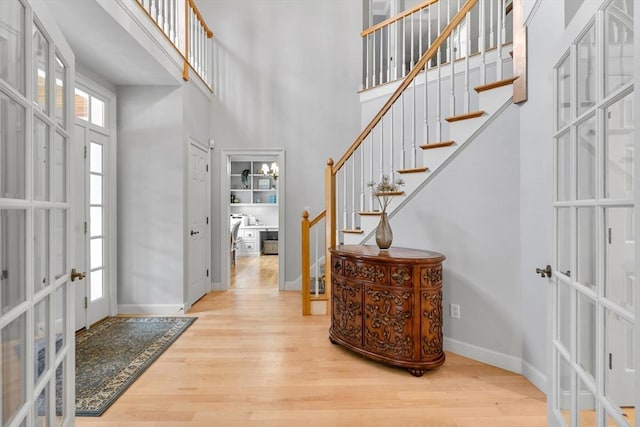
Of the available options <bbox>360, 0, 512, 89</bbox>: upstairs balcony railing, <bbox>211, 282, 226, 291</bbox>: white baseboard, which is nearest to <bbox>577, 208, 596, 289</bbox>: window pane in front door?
<bbox>360, 0, 512, 89</bbox>: upstairs balcony railing

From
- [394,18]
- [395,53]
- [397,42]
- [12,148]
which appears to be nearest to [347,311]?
[12,148]

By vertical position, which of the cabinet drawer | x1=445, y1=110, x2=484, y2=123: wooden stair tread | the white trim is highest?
x1=445, y1=110, x2=484, y2=123: wooden stair tread

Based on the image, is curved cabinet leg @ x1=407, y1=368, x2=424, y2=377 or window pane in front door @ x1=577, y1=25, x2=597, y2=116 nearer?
window pane in front door @ x1=577, y1=25, x2=597, y2=116

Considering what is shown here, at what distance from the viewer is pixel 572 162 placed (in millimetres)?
1354

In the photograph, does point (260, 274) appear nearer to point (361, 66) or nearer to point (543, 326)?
point (361, 66)

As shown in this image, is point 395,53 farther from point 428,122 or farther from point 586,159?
point 586,159

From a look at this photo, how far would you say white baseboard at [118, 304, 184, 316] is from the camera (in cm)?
380

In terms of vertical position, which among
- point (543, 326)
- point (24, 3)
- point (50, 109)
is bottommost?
point (543, 326)

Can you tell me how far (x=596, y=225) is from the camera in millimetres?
1146

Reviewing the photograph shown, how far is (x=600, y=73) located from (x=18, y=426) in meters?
2.19

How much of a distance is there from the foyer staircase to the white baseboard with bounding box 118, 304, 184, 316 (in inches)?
57.6

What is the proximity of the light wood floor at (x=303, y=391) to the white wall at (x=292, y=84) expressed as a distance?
229cm

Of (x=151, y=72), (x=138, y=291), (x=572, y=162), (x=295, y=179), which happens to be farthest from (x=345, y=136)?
(x=572, y=162)

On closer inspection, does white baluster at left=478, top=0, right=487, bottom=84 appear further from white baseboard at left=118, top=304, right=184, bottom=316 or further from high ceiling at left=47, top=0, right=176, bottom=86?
white baseboard at left=118, top=304, right=184, bottom=316
